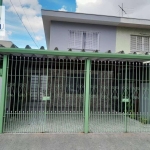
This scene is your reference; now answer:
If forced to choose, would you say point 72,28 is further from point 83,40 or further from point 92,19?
point 92,19

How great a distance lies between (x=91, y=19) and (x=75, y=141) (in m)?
6.99

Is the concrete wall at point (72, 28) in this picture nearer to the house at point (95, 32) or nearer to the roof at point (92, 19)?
the house at point (95, 32)

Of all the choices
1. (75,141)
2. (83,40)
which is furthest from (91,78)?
(75,141)

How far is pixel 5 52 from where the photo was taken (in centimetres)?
530

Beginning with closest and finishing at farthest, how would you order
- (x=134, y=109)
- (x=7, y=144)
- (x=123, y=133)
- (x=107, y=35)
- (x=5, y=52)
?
(x=7, y=144) < (x=5, y=52) < (x=123, y=133) < (x=134, y=109) < (x=107, y=35)

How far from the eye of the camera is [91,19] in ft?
30.8

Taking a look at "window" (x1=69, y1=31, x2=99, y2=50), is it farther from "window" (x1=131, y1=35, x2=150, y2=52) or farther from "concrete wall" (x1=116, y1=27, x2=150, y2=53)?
"window" (x1=131, y1=35, x2=150, y2=52)

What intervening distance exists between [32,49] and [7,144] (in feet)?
9.76

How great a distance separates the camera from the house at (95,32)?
30.9 feet

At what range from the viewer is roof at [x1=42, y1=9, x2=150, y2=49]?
9068mm

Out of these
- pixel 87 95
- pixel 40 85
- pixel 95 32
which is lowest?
pixel 87 95

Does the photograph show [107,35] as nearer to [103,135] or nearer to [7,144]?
[103,135]

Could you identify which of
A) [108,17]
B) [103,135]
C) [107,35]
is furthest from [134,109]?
[108,17]

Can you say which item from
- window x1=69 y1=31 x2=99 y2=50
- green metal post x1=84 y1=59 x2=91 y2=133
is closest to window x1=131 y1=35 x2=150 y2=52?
window x1=69 y1=31 x2=99 y2=50
